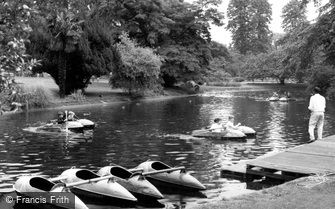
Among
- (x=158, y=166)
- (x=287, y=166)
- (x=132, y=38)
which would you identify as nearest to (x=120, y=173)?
(x=158, y=166)

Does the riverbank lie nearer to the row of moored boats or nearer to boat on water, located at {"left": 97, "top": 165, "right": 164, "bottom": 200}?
boat on water, located at {"left": 97, "top": 165, "right": 164, "bottom": 200}

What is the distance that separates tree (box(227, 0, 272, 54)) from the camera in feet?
469

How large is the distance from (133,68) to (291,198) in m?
52.7

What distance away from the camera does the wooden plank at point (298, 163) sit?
16.6 meters

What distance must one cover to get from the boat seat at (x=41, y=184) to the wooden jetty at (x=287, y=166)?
684cm

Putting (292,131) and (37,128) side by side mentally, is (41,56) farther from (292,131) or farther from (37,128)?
(292,131)

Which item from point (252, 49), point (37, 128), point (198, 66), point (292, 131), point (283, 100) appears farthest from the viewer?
point (252, 49)

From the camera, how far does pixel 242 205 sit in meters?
11.6

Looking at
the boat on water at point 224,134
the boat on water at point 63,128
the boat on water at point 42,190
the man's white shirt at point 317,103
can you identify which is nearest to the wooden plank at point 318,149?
the man's white shirt at point 317,103

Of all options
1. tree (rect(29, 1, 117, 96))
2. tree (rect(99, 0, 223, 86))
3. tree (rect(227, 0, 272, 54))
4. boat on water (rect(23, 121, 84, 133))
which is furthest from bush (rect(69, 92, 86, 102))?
tree (rect(227, 0, 272, 54))

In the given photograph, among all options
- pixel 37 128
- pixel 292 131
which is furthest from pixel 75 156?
pixel 292 131

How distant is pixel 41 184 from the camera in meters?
14.3

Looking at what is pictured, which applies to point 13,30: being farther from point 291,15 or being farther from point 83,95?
point 291,15

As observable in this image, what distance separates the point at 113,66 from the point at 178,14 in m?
24.3
